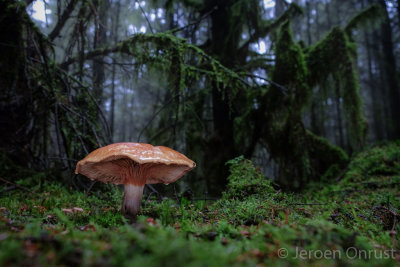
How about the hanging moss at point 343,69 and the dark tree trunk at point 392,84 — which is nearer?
the hanging moss at point 343,69

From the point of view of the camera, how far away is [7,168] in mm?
4074

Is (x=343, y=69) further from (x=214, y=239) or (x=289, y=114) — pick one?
(x=214, y=239)

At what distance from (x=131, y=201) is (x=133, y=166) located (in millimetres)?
439

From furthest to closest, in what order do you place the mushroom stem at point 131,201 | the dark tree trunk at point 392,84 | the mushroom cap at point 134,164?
the dark tree trunk at point 392,84 < the mushroom stem at point 131,201 < the mushroom cap at point 134,164

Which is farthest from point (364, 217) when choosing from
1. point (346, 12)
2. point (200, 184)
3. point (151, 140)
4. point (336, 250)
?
point (346, 12)

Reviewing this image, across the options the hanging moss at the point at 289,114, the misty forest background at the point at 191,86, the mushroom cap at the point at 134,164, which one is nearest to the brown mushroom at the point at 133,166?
the mushroom cap at the point at 134,164

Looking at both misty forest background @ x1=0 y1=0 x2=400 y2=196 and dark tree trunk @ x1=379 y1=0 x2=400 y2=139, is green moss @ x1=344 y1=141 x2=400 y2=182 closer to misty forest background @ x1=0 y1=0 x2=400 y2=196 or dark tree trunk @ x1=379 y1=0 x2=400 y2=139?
misty forest background @ x1=0 y1=0 x2=400 y2=196

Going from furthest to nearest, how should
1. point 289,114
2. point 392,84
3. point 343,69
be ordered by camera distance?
1. point 392,84
2. point 343,69
3. point 289,114

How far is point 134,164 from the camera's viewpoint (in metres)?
2.64

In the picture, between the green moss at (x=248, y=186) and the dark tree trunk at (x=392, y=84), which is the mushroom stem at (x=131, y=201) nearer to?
the green moss at (x=248, y=186)

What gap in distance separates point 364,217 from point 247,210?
1.42m

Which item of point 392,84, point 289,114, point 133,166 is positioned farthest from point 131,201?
point 392,84

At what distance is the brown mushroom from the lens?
215cm

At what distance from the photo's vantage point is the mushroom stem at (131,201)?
8.66 ft
